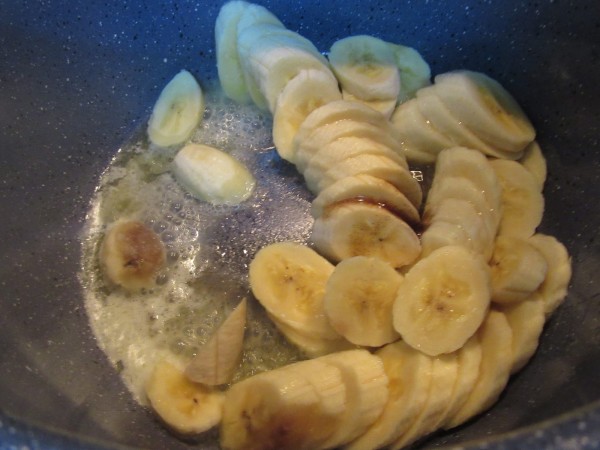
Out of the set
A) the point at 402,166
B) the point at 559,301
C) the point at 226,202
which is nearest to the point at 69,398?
the point at 226,202

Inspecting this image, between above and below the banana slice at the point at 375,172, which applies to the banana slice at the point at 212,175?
below

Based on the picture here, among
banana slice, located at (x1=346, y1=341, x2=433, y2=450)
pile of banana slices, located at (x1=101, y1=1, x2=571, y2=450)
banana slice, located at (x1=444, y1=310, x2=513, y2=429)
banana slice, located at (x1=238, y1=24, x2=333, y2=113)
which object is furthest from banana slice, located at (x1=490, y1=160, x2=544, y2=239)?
banana slice, located at (x1=238, y1=24, x2=333, y2=113)

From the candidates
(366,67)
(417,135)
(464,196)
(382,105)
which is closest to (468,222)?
(464,196)

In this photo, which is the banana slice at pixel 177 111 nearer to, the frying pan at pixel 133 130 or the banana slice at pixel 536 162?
the frying pan at pixel 133 130

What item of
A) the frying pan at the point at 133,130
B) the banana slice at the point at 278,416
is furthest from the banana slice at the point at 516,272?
the banana slice at the point at 278,416

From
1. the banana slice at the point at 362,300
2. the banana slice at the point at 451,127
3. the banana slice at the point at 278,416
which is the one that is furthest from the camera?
the banana slice at the point at 451,127

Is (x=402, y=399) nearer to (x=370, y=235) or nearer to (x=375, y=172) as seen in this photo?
(x=370, y=235)

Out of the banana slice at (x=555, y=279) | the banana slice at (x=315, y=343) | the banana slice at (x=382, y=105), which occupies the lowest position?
the banana slice at (x=315, y=343)
